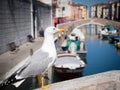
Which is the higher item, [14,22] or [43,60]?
[14,22]

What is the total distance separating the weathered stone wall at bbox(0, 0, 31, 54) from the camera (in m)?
12.0

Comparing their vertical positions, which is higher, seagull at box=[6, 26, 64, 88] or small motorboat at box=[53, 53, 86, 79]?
seagull at box=[6, 26, 64, 88]

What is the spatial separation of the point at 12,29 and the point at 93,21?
31.3m

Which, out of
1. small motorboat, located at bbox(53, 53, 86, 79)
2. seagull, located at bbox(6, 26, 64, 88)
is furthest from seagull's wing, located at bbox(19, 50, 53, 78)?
small motorboat, located at bbox(53, 53, 86, 79)

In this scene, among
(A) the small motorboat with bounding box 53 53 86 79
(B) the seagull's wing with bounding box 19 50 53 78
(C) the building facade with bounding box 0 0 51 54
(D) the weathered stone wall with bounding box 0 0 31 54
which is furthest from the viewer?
(C) the building facade with bounding box 0 0 51 54

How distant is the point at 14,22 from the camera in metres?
14.1

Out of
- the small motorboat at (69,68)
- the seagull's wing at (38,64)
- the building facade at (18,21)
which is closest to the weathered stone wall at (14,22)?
the building facade at (18,21)

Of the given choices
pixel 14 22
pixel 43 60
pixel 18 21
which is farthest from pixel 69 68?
pixel 43 60

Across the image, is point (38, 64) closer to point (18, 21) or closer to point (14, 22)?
A: point (14, 22)

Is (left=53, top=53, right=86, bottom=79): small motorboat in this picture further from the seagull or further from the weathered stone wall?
the seagull

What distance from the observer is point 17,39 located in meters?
14.5

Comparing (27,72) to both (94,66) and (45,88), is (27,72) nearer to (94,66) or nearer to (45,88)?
(45,88)

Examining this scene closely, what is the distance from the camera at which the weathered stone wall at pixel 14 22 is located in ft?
39.5

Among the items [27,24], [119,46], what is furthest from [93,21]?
[27,24]
